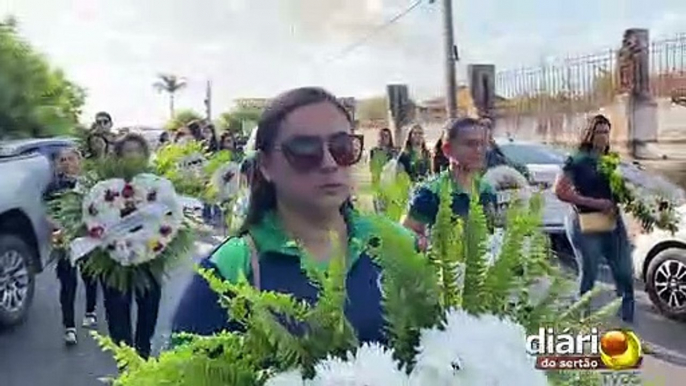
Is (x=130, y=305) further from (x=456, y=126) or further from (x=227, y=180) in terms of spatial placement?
(x=456, y=126)

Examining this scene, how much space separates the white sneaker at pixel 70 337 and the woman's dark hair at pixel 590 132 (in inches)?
35.0

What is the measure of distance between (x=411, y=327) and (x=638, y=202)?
Result: 1.12 metres

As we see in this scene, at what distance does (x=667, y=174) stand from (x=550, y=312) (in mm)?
979

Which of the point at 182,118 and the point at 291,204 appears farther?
the point at 182,118

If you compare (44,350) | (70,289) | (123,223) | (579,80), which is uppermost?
(579,80)

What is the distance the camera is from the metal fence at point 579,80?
1.38 metres

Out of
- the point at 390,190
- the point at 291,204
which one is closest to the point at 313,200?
the point at 291,204

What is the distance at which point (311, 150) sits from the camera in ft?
3.15

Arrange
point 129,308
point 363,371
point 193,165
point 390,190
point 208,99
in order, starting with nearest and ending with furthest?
point 363,371
point 390,190
point 208,99
point 193,165
point 129,308

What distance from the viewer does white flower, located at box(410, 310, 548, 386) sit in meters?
0.46

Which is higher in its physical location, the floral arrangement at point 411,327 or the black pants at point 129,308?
the floral arrangement at point 411,327

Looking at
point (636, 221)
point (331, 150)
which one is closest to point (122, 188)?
point (331, 150)

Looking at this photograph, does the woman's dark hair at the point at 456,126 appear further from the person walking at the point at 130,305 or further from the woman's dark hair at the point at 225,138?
the person walking at the point at 130,305

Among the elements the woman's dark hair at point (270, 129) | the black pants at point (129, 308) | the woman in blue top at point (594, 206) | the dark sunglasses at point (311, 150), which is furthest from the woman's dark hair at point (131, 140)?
the woman in blue top at point (594, 206)
